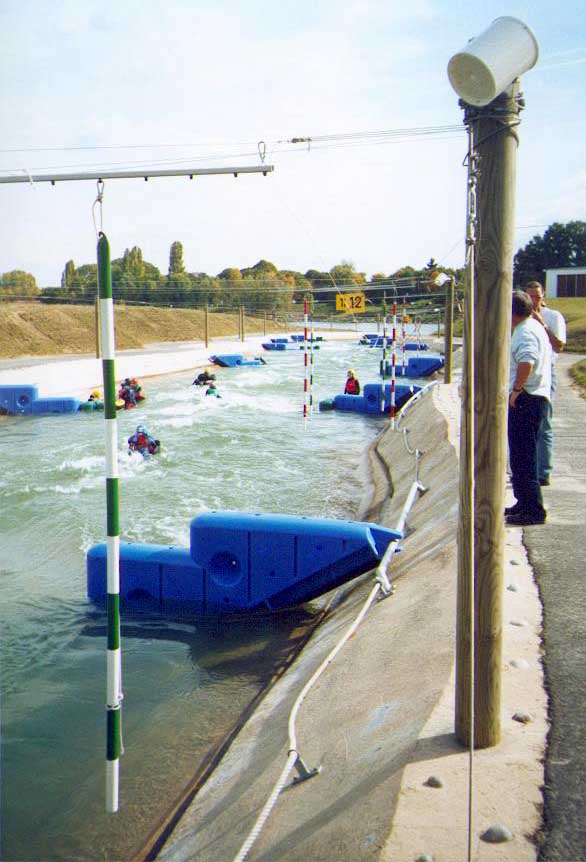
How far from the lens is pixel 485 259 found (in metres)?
3.48

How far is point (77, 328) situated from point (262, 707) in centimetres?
5685

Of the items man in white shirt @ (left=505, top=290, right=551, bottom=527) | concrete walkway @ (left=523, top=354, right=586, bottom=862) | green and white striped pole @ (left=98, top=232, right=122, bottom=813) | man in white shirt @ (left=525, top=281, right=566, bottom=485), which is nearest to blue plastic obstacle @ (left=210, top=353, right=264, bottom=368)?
concrete walkway @ (left=523, top=354, right=586, bottom=862)

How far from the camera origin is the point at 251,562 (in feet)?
25.7

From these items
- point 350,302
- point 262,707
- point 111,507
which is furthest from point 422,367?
point 111,507

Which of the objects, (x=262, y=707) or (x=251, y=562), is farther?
(x=251, y=562)

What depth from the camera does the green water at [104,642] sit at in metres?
5.25

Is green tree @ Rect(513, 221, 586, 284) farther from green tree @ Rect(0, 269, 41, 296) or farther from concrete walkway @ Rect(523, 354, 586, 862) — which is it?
concrete walkway @ Rect(523, 354, 586, 862)

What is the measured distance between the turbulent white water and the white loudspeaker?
417cm

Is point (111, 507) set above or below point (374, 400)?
above

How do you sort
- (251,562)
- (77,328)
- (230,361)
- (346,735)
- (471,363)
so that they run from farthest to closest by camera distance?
(77,328), (230,361), (251,562), (346,735), (471,363)

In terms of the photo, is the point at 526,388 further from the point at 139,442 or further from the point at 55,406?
the point at 55,406

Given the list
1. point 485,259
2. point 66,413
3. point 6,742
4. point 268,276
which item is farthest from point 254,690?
point 268,276

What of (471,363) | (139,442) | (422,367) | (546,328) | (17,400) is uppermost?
(546,328)

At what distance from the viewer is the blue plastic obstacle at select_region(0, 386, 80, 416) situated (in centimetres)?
2653
